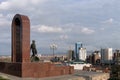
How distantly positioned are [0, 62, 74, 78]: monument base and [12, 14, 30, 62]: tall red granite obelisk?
2.65ft

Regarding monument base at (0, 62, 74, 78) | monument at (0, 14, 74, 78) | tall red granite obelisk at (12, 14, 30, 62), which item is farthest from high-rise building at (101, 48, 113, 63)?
tall red granite obelisk at (12, 14, 30, 62)

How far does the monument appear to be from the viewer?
2214cm

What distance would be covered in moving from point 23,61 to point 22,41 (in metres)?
1.46

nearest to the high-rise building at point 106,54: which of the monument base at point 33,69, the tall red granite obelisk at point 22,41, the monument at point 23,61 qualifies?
the monument at point 23,61

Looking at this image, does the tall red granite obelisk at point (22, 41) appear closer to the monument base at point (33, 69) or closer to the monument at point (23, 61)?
the monument at point (23, 61)

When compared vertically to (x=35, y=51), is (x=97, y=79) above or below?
below

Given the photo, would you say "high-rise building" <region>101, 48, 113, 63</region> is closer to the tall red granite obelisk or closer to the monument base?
the monument base

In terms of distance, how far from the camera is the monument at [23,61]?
22141 mm

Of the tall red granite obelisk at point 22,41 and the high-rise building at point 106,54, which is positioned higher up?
the tall red granite obelisk at point 22,41

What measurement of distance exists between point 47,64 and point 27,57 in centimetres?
157

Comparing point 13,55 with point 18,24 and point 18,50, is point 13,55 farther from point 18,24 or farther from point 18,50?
point 18,24

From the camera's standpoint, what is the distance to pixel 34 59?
26.6 meters

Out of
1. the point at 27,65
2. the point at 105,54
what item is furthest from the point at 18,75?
the point at 105,54

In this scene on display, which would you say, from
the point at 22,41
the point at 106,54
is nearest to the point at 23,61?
the point at 22,41
